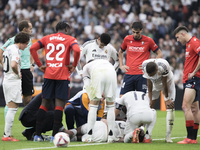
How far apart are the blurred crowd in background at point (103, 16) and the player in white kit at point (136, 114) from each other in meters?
11.0

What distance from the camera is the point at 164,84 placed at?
269 inches

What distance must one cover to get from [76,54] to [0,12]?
15026 millimetres

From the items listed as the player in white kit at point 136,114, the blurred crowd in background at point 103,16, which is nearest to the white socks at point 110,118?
the player in white kit at point 136,114

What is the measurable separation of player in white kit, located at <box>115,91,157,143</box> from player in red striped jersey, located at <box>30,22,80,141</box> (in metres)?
1.15

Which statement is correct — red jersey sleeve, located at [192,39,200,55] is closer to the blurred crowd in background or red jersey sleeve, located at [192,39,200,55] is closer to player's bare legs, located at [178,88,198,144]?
player's bare legs, located at [178,88,198,144]

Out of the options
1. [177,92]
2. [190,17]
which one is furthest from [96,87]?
[190,17]

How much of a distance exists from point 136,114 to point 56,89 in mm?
1586

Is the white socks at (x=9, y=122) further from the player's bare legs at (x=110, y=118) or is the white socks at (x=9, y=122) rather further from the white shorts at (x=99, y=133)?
the player's bare legs at (x=110, y=118)

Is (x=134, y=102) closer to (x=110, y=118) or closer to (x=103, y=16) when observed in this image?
(x=110, y=118)

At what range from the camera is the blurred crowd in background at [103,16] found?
18516 millimetres

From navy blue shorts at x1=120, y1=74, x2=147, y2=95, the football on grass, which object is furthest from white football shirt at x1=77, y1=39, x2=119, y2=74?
the football on grass

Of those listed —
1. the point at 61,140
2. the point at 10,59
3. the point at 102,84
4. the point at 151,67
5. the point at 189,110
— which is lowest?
the point at 61,140

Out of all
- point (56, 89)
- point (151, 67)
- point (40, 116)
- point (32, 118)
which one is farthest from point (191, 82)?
point (32, 118)

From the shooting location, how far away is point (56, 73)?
6.70m
